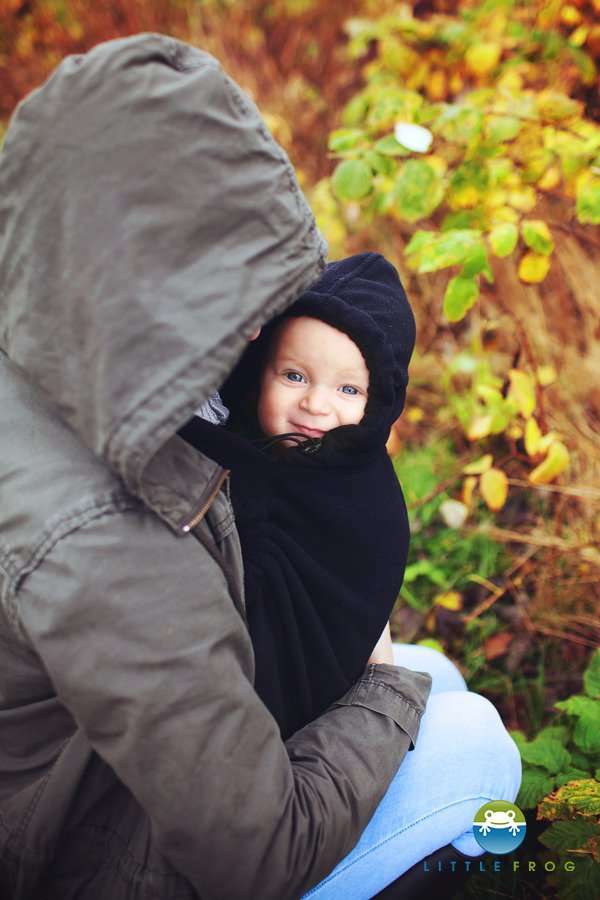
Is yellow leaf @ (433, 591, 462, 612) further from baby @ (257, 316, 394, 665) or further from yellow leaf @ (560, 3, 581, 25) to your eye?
yellow leaf @ (560, 3, 581, 25)

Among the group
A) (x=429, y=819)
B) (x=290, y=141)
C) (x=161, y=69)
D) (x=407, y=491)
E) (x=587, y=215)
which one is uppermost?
(x=161, y=69)

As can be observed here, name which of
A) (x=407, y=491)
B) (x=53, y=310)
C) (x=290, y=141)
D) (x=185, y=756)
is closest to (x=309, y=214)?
(x=53, y=310)

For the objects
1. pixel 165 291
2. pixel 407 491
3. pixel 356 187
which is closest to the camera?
pixel 165 291

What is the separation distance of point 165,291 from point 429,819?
3.45 feet

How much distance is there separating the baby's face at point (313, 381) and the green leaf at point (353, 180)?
0.64 meters

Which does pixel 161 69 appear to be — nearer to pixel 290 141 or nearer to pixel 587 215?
pixel 587 215

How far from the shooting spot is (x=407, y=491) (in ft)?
10.1

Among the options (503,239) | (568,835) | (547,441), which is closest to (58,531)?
(568,835)

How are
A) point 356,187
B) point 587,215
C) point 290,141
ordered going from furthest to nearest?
point 290,141
point 356,187
point 587,215

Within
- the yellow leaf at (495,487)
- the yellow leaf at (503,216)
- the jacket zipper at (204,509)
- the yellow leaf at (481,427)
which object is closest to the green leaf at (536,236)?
the yellow leaf at (503,216)

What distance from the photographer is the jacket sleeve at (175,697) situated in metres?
0.97

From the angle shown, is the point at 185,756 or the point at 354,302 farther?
the point at 354,302

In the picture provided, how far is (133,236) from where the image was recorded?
0.92m

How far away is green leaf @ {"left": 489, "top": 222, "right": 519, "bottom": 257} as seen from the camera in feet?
6.33
